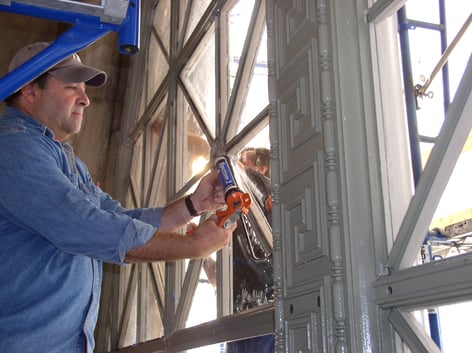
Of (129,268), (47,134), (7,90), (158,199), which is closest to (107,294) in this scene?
(129,268)

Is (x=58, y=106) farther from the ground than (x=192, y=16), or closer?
closer

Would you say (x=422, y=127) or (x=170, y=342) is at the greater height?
(x=422, y=127)

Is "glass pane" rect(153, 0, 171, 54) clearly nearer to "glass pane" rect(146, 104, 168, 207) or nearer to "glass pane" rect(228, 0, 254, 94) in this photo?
"glass pane" rect(146, 104, 168, 207)

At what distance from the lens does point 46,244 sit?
2654 millimetres

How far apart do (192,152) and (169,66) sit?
3.53 feet

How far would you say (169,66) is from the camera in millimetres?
5855

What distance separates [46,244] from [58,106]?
0.83 metres

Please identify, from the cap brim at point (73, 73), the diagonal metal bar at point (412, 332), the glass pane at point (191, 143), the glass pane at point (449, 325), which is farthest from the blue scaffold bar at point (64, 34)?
the glass pane at point (191, 143)

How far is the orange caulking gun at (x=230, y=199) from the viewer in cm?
287

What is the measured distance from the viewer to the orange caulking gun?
2865 millimetres

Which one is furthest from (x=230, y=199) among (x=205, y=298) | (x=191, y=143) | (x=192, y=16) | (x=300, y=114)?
(x=192, y=16)

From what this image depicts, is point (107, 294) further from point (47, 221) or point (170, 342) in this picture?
point (47, 221)

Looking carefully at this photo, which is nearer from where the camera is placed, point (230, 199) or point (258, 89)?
point (230, 199)

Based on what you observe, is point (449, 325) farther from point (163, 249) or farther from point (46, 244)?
point (46, 244)
